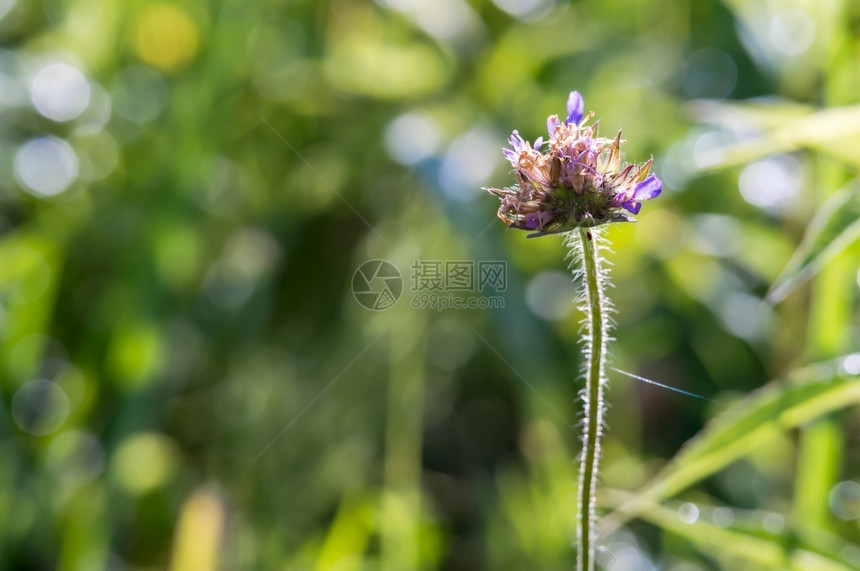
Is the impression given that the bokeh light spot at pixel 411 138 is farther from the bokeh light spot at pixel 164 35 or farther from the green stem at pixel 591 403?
the green stem at pixel 591 403

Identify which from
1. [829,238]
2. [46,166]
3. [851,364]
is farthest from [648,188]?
[46,166]

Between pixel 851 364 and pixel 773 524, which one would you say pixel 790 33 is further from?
pixel 773 524

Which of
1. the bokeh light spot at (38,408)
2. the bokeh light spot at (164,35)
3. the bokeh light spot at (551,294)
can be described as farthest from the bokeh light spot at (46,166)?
the bokeh light spot at (551,294)

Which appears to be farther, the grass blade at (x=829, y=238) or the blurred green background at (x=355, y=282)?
the blurred green background at (x=355, y=282)

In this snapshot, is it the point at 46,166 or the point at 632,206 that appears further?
the point at 46,166

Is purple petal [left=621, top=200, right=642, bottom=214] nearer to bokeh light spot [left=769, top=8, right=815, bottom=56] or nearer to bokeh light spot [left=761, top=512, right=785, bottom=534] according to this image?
bokeh light spot [left=761, top=512, right=785, bottom=534]

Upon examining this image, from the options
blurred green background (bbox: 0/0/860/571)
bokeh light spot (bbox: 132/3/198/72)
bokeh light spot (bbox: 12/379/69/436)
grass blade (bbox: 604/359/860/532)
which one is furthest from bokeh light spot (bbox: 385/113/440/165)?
grass blade (bbox: 604/359/860/532)
